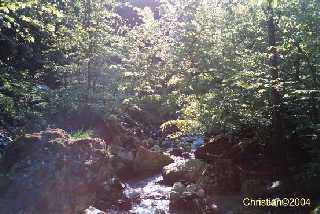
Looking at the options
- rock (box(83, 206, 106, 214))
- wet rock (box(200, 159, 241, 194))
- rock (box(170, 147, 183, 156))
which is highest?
Result: rock (box(170, 147, 183, 156))

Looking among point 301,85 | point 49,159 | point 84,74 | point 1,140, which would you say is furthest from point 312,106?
point 84,74

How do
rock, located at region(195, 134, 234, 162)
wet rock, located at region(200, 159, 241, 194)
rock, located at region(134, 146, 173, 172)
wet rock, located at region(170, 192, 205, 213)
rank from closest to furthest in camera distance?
wet rock, located at region(170, 192, 205, 213) < wet rock, located at region(200, 159, 241, 194) < rock, located at region(195, 134, 234, 162) < rock, located at region(134, 146, 173, 172)

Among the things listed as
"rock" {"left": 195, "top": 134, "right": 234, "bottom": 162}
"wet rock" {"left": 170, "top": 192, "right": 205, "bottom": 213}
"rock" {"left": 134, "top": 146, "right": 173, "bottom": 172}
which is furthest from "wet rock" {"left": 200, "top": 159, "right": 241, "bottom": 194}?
"rock" {"left": 134, "top": 146, "right": 173, "bottom": 172}

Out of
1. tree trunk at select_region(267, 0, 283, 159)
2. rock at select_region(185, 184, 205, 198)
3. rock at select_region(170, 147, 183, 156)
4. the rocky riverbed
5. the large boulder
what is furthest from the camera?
rock at select_region(170, 147, 183, 156)

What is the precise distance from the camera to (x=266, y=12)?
49.9 ft

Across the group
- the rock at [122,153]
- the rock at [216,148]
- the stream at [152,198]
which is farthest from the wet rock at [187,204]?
the rock at [122,153]

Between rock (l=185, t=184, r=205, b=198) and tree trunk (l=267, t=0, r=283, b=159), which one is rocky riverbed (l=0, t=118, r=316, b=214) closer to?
rock (l=185, t=184, r=205, b=198)

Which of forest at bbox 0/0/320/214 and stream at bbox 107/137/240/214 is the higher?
forest at bbox 0/0/320/214

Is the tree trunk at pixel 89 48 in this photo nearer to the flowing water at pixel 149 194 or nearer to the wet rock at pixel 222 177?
the flowing water at pixel 149 194

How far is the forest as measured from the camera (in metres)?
11.9

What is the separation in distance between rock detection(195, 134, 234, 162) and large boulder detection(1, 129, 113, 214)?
6451 millimetres

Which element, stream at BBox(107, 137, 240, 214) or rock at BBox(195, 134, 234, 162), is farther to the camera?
rock at BBox(195, 134, 234, 162)

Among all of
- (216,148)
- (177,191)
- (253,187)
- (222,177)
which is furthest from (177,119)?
(253,187)

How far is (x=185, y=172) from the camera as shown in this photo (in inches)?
670
